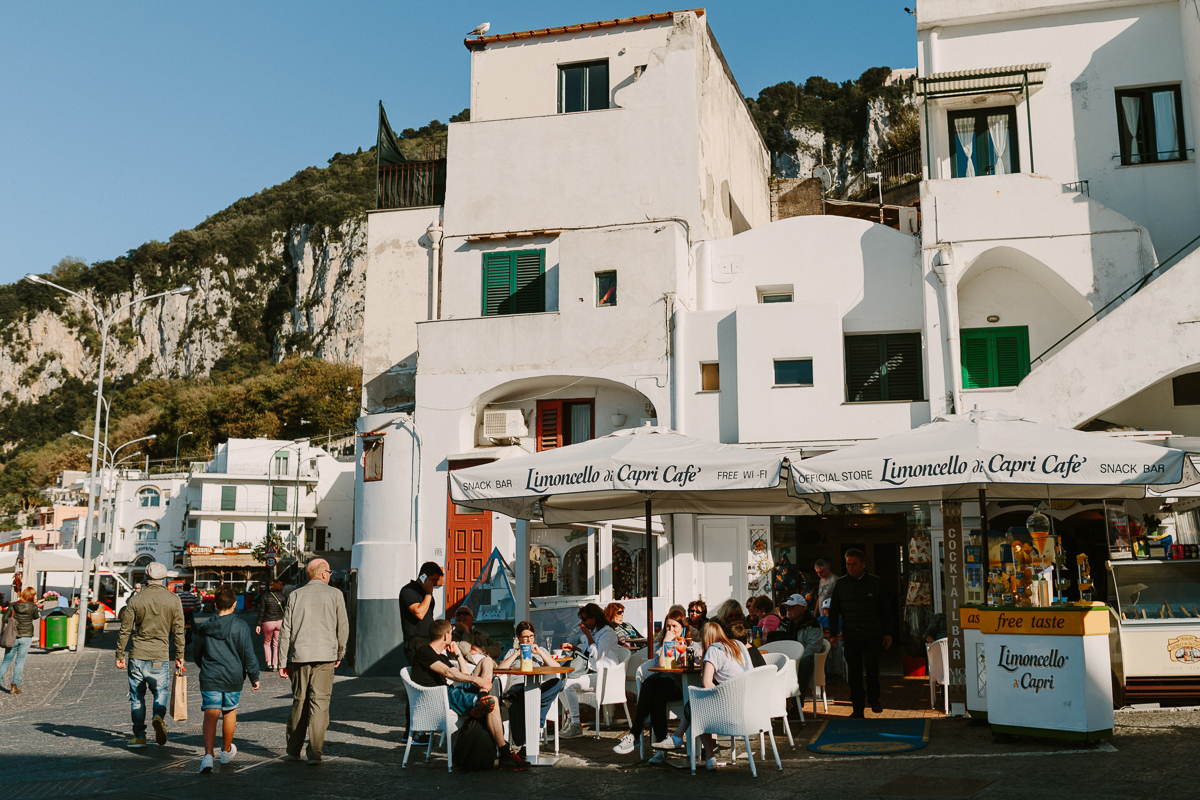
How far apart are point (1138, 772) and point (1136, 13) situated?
15.7 metres

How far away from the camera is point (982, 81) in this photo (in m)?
17.7

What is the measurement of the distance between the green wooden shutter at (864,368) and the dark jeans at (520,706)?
35.2ft

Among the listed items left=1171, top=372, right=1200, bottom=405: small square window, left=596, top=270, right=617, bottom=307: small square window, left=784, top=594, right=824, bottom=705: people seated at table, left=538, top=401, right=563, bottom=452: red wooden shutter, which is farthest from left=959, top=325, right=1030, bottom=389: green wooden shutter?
left=784, top=594, right=824, bottom=705: people seated at table

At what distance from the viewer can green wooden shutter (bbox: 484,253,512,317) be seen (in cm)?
2005

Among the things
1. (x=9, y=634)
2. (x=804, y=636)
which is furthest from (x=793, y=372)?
(x=9, y=634)

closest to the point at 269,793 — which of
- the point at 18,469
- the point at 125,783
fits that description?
the point at 125,783

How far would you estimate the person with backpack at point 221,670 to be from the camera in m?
8.73

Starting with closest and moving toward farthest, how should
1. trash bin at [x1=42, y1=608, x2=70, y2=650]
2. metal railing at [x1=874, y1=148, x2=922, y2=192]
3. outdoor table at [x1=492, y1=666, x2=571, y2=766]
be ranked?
1. outdoor table at [x1=492, y1=666, x2=571, y2=766]
2. trash bin at [x1=42, y1=608, x2=70, y2=650]
3. metal railing at [x1=874, y1=148, x2=922, y2=192]

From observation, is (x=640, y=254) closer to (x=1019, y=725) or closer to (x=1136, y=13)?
(x=1136, y=13)

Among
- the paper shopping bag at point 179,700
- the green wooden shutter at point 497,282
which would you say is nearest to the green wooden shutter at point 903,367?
the green wooden shutter at point 497,282

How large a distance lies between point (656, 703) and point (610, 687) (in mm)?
1740

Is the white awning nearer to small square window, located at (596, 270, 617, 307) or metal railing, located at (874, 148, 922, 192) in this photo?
small square window, located at (596, 270, 617, 307)

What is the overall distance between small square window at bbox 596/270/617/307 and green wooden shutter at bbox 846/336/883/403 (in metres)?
4.40

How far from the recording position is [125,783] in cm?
814
